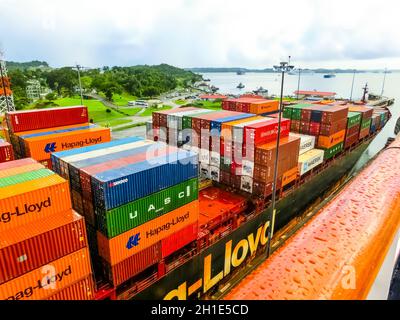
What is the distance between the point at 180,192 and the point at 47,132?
1463 cm

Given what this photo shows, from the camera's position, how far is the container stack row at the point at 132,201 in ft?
47.8

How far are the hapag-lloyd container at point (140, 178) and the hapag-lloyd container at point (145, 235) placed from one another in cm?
184

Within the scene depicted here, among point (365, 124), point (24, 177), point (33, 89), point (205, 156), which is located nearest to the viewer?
point (24, 177)

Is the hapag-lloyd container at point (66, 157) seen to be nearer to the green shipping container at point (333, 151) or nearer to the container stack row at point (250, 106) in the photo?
the container stack row at point (250, 106)

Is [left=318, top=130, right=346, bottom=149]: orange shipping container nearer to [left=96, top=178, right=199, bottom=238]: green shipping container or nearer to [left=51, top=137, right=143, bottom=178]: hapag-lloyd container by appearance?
[left=96, top=178, right=199, bottom=238]: green shipping container

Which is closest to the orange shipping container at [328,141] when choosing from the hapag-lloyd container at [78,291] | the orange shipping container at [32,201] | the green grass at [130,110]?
the hapag-lloyd container at [78,291]

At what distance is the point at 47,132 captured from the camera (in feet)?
80.4

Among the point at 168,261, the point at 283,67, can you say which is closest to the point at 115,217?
the point at 168,261

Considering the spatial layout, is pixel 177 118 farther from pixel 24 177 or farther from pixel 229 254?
pixel 24 177

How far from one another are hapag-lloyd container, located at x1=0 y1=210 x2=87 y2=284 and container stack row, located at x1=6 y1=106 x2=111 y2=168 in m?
11.7

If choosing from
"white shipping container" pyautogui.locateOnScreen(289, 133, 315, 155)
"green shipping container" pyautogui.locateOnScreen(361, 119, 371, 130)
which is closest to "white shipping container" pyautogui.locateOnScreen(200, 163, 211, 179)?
"white shipping container" pyautogui.locateOnScreen(289, 133, 315, 155)

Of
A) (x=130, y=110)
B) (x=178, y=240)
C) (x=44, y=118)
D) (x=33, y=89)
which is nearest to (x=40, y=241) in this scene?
(x=178, y=240)

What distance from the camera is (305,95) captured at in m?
131
